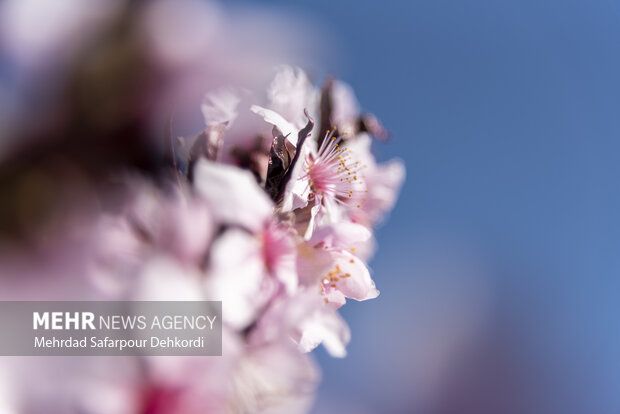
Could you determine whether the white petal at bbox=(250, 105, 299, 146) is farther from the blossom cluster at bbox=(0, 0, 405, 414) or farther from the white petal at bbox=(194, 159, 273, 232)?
the white petal at bbox=(194, 159, 273, 232)

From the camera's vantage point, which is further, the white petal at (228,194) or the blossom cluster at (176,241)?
the white petal at (228,194)

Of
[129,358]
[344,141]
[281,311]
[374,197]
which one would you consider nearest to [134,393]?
[129,358]

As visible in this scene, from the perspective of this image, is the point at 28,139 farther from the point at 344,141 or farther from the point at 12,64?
the point at 344,141

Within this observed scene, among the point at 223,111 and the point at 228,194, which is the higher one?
the point at 223,111

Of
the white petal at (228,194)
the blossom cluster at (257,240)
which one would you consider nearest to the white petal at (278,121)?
the blossom cluster at (257,240)

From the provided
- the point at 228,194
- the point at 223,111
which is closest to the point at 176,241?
the point at 228,194

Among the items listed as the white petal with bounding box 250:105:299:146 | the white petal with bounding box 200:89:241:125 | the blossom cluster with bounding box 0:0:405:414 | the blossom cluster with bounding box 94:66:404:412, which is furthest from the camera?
the white petal with bounding box 250:105:299:146

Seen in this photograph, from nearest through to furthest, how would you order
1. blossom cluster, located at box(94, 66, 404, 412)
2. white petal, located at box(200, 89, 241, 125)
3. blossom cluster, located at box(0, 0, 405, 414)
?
blossom cluster, located at box(0, 0, 405, 414) < blossom cluster, located at box(94, 66, 404, 412) < white petal, located at box(200, 89, 241, 125)

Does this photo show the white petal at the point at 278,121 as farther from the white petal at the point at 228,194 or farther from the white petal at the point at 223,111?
the white petal at the point at 228,194

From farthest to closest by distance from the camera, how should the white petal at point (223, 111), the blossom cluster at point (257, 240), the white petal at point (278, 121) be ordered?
1. the white petal at point (278, 121)
2. the white petal at point (223, 111)
3. the blossom cluster at point (257, 240)

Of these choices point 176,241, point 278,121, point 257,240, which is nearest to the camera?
point 176,241

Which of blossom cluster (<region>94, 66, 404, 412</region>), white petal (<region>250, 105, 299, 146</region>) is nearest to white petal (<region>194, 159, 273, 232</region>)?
blossom cluster (<region>94, 66, 404, 412</region>)

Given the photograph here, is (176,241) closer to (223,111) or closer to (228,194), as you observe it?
(228,194)
